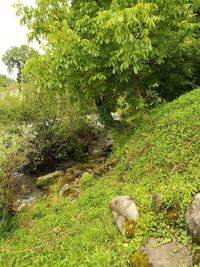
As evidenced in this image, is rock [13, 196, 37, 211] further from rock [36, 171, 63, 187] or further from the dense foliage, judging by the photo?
rock [36, 171, 63, 187]

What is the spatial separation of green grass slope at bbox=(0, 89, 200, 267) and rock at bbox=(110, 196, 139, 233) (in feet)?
0.37

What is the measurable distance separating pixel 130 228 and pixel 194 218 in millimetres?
1028

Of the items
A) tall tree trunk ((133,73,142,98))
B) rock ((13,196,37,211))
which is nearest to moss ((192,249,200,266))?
rock ((13,196,37,211))

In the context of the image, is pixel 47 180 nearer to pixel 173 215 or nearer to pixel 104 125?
pixel 104 125

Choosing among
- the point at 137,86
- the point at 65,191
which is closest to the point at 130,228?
the point at 65,191

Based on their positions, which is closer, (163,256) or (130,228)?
(163,256)

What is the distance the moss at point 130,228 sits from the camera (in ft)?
13.6

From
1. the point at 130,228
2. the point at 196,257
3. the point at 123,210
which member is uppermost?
the point at 123,210

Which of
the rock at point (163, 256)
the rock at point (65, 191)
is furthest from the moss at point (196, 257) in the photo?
the rock at point (65, 191)

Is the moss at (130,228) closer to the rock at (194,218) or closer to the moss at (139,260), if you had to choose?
the moss at (139,260)

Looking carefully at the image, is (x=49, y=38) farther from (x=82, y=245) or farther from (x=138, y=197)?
(x=82, y=245)

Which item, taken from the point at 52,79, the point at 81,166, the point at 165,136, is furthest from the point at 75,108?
the point at 165,136

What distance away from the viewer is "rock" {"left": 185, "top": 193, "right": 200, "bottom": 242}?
11.6ft

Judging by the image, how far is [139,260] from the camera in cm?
365
